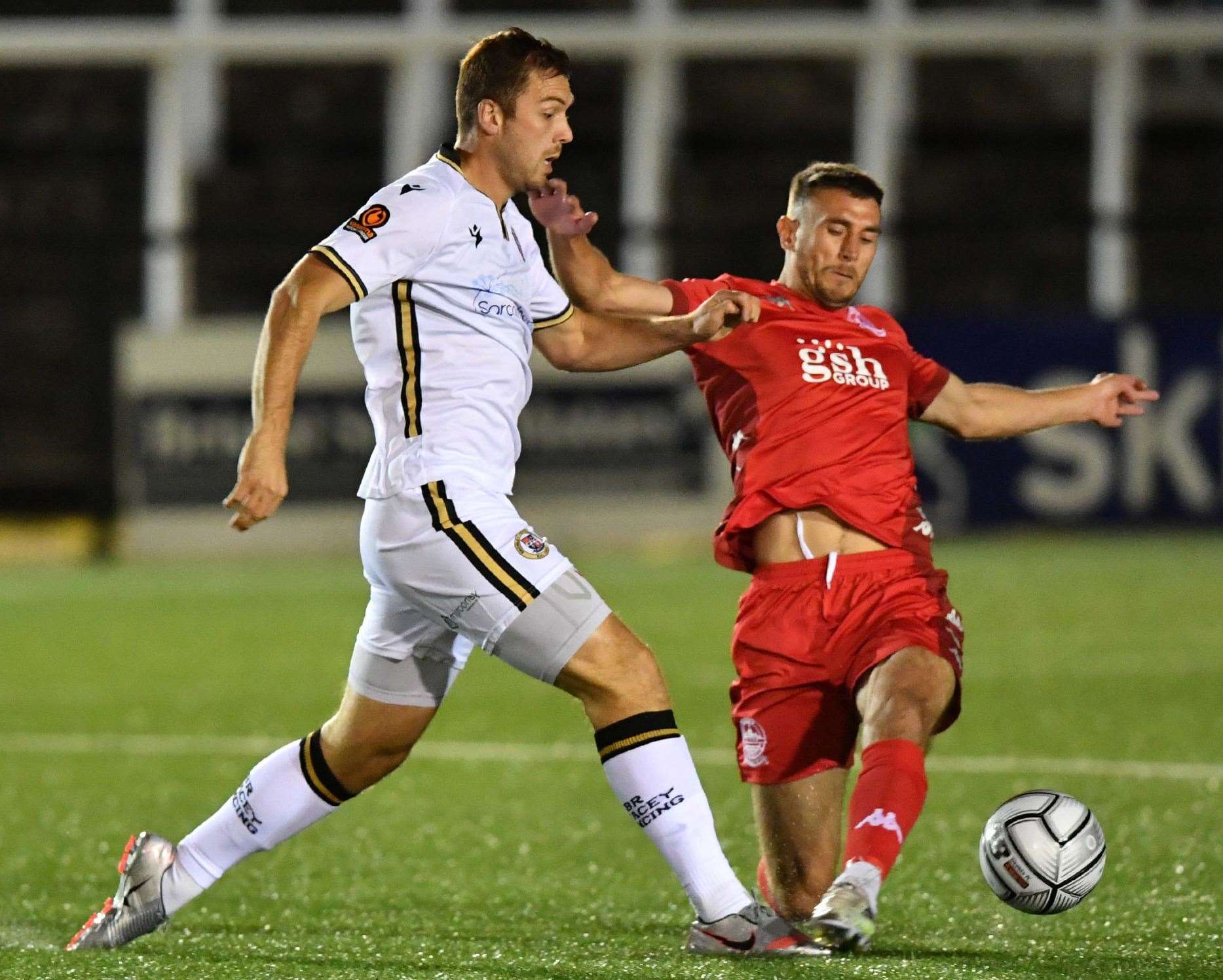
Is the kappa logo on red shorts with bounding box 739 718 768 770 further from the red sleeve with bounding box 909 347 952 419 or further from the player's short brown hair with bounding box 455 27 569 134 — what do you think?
the player's short brown hair with bounding box 455 27 569 134

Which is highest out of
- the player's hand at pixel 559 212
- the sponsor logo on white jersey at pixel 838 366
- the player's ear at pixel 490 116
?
the player's ear at pixel 490 116

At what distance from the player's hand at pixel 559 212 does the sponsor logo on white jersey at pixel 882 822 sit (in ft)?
5.12

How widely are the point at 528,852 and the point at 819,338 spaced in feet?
5.76

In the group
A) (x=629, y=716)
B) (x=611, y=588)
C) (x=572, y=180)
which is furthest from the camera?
(x=572, y=180)

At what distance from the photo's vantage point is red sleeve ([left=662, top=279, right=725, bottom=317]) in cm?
509

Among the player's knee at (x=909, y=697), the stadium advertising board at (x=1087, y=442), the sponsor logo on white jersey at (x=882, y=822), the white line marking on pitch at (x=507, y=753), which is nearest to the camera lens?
the sponsor logo on white jersey at (x=882, y=822)

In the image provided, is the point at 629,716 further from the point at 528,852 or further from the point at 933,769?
the point at 933,769

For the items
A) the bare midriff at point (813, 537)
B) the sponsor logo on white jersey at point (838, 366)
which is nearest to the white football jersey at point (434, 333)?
the bare midriff at point (813, 537)

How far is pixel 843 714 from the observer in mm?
4781

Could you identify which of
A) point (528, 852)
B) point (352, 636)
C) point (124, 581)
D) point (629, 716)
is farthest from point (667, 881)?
point (124, 581)

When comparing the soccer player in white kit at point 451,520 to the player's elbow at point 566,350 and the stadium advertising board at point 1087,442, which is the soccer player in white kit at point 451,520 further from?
the stadium advertising board at point 1087,442

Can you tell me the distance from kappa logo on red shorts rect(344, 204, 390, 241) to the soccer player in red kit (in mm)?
689

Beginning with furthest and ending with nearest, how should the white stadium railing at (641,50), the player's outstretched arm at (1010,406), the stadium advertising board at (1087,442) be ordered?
the white stadium railing at (641,50)
the stadium advertising board at (1087,442)
the player's outstretched arm at (1010,406)

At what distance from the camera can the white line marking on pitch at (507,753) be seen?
6852 millimetres
